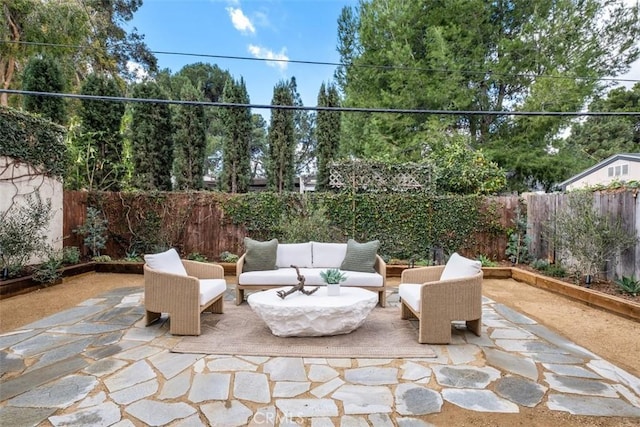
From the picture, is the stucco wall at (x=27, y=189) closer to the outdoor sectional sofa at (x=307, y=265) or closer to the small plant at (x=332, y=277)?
the outdoor sectional sofa at (x=307, y=265)

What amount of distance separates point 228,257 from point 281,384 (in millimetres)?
5109

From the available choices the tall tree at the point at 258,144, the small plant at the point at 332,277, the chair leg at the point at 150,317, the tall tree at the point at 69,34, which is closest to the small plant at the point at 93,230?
the tall tree at the point at 69,34

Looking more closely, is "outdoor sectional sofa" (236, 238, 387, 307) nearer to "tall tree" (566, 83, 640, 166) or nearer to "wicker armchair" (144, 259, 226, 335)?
"wicker armchair" (144, 259, 226, 335)

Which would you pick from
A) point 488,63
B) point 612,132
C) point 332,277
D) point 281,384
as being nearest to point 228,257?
point 332,277

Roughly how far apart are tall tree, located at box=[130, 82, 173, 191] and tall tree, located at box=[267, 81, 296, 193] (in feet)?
8.94

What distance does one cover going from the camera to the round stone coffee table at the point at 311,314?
3.28 m

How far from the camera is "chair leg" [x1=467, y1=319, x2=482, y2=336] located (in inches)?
139

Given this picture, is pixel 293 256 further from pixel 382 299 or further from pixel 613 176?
pixel 613 176

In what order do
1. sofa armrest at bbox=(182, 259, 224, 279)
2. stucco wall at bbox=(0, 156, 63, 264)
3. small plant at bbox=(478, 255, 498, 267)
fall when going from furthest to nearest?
small plant at bbox=(478, 255, 498, 267) < stucco wall at bbox=(0, 156, 63, 264) < sofa armrest at bbox=(182, 259, 224, 279)

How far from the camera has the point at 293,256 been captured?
514 centimetres

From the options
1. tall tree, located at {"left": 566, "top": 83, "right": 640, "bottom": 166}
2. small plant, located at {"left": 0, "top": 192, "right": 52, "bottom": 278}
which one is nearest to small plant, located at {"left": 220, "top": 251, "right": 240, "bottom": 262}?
small plant, located at {"left": 0, "top": 192, "right": 52, "bottom": 278}

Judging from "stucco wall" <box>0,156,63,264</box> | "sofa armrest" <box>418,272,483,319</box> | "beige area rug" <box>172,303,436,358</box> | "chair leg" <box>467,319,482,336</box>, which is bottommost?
"beige area rug" <box>172,303,436,358</box>

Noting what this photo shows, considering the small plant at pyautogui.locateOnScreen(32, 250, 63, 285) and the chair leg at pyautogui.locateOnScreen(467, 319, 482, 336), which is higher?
the small plant at pyautogui.locateOnScreen(32, 250, 63, 285)

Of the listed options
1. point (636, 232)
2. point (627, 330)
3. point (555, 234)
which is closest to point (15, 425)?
point (627, 330)
